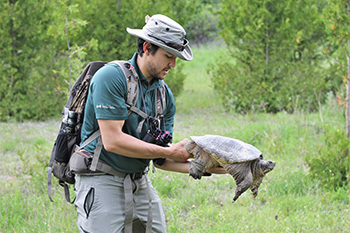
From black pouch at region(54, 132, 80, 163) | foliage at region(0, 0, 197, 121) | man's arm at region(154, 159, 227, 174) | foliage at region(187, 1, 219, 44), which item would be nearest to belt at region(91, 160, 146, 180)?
black pouch at region(54, 132, 80, 163)

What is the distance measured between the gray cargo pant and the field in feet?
4.91

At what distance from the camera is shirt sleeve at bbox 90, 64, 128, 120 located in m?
2.93

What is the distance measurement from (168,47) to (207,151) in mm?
750

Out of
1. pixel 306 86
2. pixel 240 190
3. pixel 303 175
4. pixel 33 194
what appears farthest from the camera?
pixel 306 86

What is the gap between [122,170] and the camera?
3258 mm

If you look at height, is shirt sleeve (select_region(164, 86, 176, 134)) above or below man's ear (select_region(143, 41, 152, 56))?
below

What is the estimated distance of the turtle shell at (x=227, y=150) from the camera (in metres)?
3.07

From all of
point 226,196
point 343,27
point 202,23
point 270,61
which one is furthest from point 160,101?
point 202,23

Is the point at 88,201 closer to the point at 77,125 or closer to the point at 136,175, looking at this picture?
the point at 136,175

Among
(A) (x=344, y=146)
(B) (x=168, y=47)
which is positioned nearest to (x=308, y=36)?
(A) (x=344, y=146)

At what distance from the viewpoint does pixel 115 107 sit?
294 cm

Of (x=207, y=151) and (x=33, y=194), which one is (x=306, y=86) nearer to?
(x=33, y=194)

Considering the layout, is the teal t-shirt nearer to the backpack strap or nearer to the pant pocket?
the backpack strap

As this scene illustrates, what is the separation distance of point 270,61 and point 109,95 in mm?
8437
